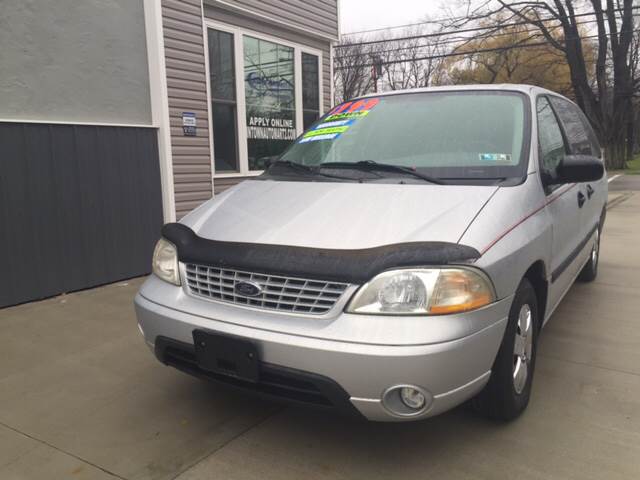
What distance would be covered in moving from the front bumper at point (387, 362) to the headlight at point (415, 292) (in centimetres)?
7

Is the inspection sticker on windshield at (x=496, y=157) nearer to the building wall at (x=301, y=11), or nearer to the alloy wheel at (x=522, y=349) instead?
the alloy wheel at (x=522, y=349)

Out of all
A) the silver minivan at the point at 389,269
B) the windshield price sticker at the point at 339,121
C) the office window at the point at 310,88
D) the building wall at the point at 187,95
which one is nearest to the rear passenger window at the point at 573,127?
the silver minivan at the point at 389,269

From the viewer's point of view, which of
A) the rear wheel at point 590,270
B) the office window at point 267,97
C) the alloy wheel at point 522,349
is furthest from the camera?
the office window at point 267,97

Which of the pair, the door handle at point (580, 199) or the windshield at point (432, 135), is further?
the door handle at point (580, 199)

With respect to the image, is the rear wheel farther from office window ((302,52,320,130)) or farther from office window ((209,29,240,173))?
Result: office window ((302,52,320,130))

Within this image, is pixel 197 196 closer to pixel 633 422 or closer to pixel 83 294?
pixel 83 294

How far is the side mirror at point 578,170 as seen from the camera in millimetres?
A: 2982

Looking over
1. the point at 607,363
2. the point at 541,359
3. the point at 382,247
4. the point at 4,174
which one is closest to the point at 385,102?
the point at 382,247

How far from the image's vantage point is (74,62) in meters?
5.31

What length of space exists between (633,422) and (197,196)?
541cm

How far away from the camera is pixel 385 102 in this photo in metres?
3.78

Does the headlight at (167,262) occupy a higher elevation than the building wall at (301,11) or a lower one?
lower

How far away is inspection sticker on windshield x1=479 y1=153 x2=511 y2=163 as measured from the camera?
116 inches

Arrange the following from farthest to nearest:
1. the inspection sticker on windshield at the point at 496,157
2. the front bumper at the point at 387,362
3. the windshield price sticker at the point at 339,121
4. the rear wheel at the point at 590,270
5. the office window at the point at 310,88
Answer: the office window at the point at 310,88 → the rear wheel at the point at 590,270 → the windshield price sticker at the point at 339,121 → the inspection sticker on windshield at the point at 496,157 → the front bumper at the point at 387,362
